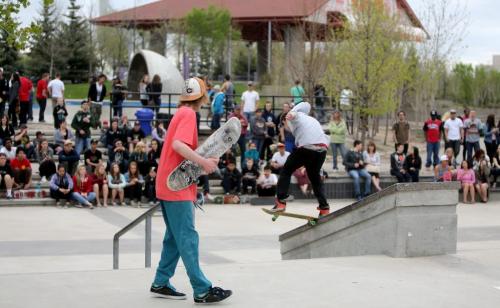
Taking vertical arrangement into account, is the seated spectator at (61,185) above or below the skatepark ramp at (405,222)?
below

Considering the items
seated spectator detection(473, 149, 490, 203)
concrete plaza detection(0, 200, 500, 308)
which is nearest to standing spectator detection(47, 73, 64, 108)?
seated spectator detection(473, 149, 490, 203)

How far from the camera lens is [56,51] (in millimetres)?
56750

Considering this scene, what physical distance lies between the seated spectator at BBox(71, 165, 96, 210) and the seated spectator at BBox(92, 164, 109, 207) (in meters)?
0.11

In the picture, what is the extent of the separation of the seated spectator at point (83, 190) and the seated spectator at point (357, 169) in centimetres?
640

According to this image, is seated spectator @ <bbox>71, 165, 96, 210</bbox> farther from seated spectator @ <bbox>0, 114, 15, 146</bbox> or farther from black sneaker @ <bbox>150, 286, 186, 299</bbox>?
black sneaker @ <bbox>150, 286, 186, 299</bbox>

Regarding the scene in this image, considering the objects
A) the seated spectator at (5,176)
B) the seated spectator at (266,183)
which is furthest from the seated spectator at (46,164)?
the seated spectator at (266,183)

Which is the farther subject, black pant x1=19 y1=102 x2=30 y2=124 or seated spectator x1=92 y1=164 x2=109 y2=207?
black pant x1=19 y1=102 x2=30 y2=124

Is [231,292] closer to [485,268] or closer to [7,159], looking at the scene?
[485,268]

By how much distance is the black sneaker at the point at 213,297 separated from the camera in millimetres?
7246

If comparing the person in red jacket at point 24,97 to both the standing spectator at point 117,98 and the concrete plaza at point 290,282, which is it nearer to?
the standing spectator at point 117,98

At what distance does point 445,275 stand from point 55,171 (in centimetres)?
1405

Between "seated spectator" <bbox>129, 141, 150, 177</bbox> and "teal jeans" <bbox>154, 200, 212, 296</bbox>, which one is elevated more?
"teal jeans" <bbox>154, 200, 212, 296</bbox>

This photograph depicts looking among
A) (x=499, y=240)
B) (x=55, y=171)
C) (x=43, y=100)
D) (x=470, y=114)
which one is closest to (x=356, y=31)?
(x=470, y=114)

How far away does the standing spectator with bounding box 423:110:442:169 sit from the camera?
25625 mm
